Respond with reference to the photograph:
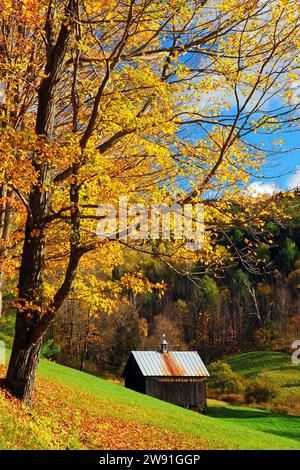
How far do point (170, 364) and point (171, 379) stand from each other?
149 centimetres

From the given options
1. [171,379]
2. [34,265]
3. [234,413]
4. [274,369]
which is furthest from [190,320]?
[34,265]

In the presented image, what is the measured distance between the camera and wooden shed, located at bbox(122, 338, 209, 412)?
3775 centimetres

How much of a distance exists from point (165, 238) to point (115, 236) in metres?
0.86

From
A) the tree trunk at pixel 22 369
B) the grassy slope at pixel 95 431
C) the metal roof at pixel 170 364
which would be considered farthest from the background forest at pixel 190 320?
the tree trunk at pixel 22 369

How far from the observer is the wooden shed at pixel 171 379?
37750 mm

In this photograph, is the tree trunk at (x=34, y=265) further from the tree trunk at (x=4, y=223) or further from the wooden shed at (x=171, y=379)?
the wooden shed at (x=171, y=379)

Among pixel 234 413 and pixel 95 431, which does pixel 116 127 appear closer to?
pixel 95 431

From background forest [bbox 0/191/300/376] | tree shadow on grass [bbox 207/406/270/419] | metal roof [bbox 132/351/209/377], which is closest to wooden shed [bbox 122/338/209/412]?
metal roof [bbox 132/351/209/377]

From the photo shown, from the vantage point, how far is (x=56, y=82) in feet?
30.8

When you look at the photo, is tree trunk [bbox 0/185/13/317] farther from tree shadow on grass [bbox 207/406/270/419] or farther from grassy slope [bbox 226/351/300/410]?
grassy slope [bbox 226/351/300/410]

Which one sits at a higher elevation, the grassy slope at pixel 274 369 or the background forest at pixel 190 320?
the background forest at pixel 190 320

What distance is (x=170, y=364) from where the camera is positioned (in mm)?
39562

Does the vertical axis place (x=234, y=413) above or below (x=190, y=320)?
below
